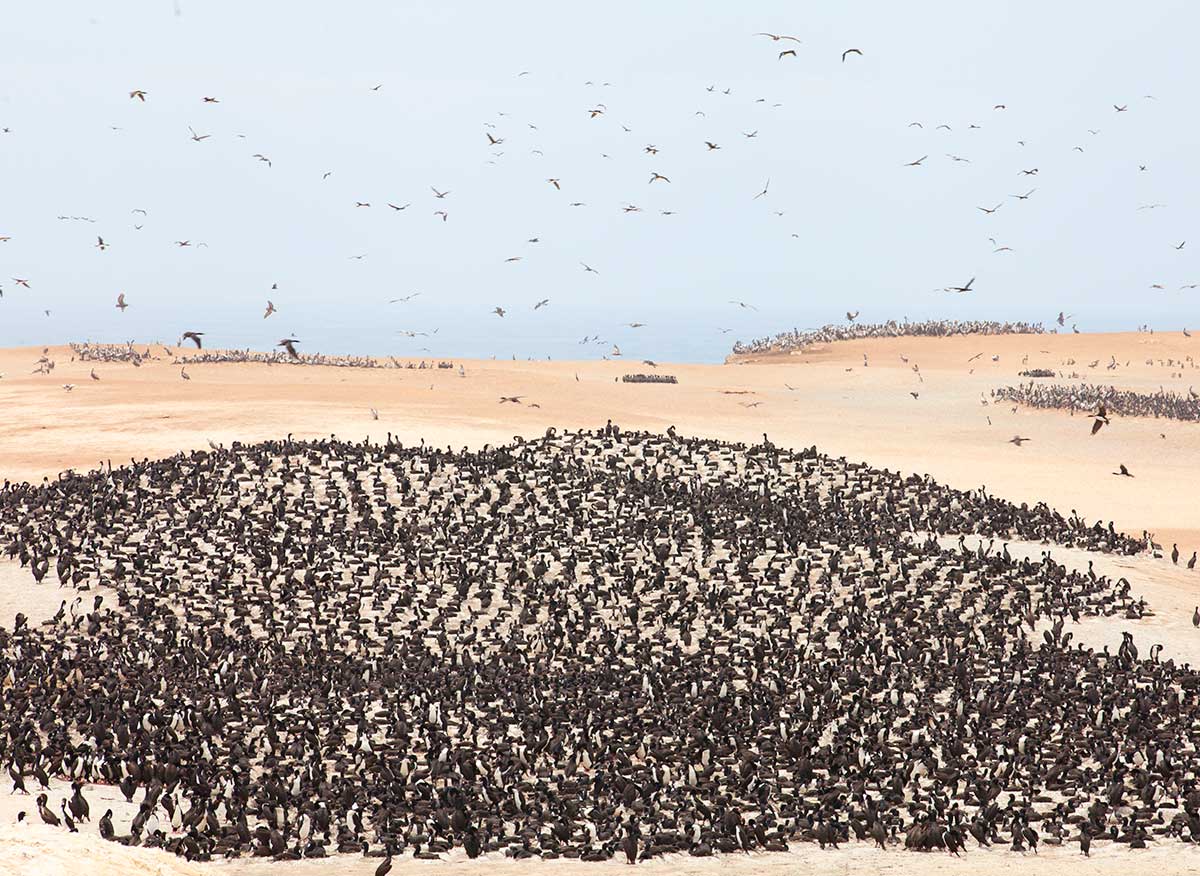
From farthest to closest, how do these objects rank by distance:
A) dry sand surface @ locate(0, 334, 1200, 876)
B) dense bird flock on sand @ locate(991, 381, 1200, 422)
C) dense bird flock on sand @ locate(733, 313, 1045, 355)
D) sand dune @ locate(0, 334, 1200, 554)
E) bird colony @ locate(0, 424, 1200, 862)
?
dense bird flock on sand @ locate(733, 313, 1045, 355) → dense bird flock on sand @ locate(991, 381, 1200, 422) → sand dune @ locate(0, 334, 1200, 554) → bird colony @ locate(0, 424, 1200, 862) → dry sand surface @ locate(0, 334, 1200, 876)

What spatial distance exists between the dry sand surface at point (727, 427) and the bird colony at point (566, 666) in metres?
0.54

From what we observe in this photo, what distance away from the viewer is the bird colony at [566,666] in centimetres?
1130

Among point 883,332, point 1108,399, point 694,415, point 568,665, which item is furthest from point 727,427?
point 883,332

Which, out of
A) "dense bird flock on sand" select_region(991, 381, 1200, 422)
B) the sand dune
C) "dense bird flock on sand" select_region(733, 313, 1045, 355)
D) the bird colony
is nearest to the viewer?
the bird colony

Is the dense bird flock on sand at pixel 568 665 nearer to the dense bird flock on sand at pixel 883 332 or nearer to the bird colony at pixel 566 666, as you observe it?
the bird colony at pixel 566 666

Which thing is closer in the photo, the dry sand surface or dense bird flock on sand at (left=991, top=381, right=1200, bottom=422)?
the dry sand surface

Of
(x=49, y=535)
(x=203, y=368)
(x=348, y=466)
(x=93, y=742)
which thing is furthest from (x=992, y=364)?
(x=93, y=742)

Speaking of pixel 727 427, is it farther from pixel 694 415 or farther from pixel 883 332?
pixel 883 332

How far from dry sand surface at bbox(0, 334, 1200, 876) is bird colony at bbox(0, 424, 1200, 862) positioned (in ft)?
1.76

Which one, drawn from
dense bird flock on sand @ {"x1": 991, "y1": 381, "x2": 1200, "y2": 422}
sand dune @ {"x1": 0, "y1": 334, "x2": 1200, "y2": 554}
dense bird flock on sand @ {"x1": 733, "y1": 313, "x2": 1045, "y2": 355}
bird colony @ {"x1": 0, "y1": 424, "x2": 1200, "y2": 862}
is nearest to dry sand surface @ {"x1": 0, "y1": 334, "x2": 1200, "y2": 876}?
sand dune @ {"x1": 0, "y1": 334, "x2": 1200, "y2": 554}

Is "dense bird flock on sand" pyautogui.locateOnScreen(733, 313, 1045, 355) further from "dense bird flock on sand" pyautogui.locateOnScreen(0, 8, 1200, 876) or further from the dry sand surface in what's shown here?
"dense bird flock on sand" pyautogui.locateOnScreen(0, 8, 1200, 876)

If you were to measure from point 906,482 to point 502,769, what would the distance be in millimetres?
13924

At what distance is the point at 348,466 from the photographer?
74.1ft

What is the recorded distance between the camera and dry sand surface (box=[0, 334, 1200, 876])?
34.2 ft
